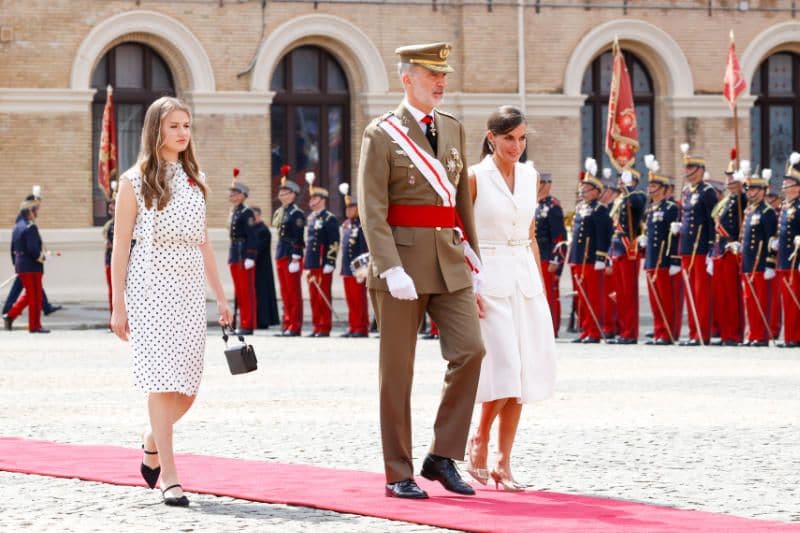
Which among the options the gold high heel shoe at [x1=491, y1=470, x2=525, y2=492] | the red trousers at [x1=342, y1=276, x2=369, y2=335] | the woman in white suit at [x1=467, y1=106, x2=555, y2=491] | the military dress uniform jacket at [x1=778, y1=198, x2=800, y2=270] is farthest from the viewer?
the red trousers at [x1=342, y1=276, x2=369, y2=335]

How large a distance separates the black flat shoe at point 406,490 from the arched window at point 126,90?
1996 centimetres

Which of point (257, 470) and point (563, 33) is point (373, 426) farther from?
point (563, 33)

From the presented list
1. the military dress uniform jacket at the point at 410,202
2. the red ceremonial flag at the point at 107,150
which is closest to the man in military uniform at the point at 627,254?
the red ceremonial flag at the point at 107,150

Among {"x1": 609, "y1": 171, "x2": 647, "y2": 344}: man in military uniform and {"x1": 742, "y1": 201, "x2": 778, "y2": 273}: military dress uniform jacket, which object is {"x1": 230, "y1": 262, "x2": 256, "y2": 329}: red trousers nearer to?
{"x1": 609, "y1": 171, "x2": 647, "y2": 344}: man in military uniform

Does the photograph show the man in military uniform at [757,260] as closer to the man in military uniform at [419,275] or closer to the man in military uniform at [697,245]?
the man in military uniform at [697,245]

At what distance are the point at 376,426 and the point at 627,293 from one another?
9.73 m

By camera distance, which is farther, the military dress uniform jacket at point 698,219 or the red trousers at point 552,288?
the red trousers at point 552,288

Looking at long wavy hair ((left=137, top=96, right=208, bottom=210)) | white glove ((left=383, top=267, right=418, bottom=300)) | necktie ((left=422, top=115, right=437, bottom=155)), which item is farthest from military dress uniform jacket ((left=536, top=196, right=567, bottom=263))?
white glove ((left=383, top=267, right=418, bottom=300))

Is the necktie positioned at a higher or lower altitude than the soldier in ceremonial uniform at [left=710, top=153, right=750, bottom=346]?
higher

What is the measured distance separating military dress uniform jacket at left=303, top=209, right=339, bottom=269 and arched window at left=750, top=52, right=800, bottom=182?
11.4 meters

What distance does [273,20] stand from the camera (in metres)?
28.8

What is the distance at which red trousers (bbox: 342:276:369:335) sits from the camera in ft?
72.7

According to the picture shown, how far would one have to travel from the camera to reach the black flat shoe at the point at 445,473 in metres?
8.53

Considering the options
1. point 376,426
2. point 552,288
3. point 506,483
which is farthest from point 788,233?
point 506,483
